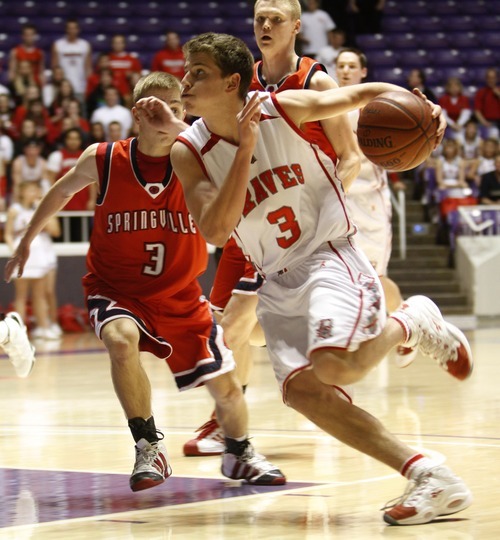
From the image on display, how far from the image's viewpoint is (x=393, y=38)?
1855 centimetres

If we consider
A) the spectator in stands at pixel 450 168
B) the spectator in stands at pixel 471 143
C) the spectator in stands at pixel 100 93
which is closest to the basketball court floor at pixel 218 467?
the spectator in stands at pixel 100 93

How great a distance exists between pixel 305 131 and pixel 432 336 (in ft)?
3.30

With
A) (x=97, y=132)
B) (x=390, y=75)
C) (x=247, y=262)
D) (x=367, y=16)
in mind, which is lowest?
(x=247, y=262)

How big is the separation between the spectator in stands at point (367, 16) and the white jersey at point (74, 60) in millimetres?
5169

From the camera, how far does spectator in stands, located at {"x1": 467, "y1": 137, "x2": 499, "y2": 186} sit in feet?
49.5

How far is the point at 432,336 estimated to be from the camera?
14.1ft

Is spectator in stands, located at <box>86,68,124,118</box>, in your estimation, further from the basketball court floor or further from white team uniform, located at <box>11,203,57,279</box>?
the basketball court floor

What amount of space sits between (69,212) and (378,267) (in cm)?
600

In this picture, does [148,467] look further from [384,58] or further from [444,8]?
[444,8]

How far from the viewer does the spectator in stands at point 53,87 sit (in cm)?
1417

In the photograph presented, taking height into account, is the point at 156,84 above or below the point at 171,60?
below

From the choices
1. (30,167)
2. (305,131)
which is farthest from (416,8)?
(305,131)

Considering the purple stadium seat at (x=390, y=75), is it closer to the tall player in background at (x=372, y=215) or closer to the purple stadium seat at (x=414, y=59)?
the purple stadium seat at (x=414, y=59)

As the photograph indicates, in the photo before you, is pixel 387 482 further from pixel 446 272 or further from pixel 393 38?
pixel 393 38
